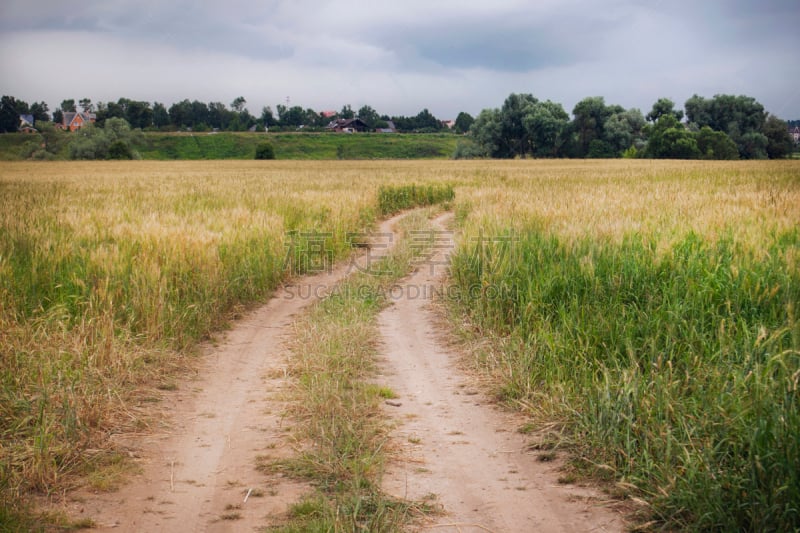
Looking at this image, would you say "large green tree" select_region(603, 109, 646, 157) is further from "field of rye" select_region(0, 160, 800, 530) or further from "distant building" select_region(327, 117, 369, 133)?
"field of rye" select_region(0, 160, 800, 530)

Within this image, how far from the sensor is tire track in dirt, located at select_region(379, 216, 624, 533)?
3344mm

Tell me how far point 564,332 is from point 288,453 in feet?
9.21

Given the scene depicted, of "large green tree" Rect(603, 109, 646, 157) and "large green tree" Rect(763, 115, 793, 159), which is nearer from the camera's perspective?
"large green tree" Rect(763, 115, 793, 159)

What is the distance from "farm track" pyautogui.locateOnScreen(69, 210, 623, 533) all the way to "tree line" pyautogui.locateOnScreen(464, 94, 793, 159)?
7867cm

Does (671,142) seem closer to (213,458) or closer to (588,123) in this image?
(588,123)

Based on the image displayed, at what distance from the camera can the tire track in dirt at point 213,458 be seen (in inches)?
133

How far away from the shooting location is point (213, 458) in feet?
13.5

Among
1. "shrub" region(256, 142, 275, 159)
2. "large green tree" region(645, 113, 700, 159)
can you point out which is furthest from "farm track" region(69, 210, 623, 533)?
"shrub" region(256, 142, 275, 159)

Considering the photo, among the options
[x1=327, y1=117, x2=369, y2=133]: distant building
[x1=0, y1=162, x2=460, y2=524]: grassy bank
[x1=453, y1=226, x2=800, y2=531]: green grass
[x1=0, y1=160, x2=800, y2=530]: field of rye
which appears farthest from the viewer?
[x1=327, y1=117, x2=369, y2=133]: distant building

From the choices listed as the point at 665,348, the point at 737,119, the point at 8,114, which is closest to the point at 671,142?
the point at 737,119

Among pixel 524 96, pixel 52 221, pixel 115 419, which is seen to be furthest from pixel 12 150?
pixel 115 419

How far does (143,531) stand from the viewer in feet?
10.6

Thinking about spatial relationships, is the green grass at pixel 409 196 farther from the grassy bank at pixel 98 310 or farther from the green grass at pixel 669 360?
the green grass at pixel 669 360

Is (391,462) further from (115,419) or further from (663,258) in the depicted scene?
(663,258)
